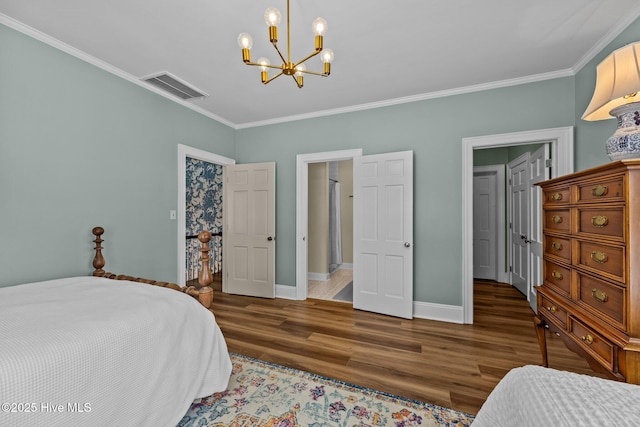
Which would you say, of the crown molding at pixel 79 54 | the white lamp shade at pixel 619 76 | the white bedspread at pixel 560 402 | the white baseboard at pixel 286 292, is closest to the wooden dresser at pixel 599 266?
the white lamp shade at pixel 619 76

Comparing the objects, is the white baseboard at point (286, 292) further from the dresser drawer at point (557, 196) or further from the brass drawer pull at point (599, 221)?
the brass drawer pull at point (599, 221)

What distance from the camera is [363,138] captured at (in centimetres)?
355

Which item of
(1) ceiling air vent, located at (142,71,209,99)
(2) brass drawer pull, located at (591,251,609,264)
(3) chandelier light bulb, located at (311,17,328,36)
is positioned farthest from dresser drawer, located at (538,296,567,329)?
(1) ceiling air vent, located at (142,71,209,99)

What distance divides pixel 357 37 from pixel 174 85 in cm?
205

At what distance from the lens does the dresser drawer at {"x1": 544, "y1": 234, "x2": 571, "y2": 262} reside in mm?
1620

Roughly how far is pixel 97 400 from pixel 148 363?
0.75 feet

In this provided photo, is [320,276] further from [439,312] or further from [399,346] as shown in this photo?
[399,346]

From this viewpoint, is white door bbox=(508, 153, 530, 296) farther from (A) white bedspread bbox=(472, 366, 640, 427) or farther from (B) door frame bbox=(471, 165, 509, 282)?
(A) white bedspread bbox=(472, 366, 640, 427)

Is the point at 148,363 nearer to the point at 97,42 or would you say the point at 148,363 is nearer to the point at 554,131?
the point at 97,42

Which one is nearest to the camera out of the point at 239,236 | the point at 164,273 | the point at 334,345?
the point at 334,345

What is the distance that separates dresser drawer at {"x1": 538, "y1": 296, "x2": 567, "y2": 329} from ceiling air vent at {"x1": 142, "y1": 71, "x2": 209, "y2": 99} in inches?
147

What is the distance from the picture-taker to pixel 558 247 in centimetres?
173

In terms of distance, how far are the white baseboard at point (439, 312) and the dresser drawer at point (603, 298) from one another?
1.74 m

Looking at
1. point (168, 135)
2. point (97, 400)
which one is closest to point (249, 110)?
point (168, 135)
